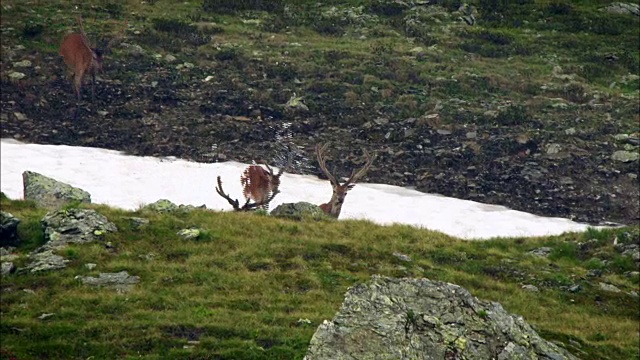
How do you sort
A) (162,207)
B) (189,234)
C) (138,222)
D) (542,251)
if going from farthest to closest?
1. (542,251)
2. (162,207)
3. (138,222)
4. (189,234)

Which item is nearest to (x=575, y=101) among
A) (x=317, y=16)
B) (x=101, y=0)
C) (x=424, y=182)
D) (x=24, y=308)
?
(x=424, y=182)

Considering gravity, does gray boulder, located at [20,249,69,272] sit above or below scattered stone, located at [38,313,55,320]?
below

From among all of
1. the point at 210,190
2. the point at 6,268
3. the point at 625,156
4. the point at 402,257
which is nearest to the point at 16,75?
the point at 210,190

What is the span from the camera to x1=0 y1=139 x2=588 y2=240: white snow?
84.0ft

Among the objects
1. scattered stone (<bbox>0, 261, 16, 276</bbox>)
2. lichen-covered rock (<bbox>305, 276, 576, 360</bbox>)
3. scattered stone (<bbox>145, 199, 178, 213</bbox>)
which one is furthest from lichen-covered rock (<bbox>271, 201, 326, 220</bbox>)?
lichen-covered rock (<bbox>305, 276, 576, 360</bbox>)

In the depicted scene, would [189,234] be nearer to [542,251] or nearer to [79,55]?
[542,251]

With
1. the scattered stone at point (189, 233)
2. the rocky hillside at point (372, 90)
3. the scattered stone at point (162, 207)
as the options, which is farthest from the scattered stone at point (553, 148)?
the scattered stone at point (189, 233)

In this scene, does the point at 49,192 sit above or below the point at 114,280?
below

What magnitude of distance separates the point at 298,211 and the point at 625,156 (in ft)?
47.6

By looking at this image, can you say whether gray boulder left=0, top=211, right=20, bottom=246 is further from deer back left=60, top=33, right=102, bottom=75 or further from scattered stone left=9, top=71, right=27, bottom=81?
scattered stone left=9, top=71, right=27, bottom=81

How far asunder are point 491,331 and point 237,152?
19.8 metres

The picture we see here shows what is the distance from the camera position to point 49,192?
2250cm

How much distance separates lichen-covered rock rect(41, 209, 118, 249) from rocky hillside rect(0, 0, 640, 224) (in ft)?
35.7

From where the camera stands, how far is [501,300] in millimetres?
18219
